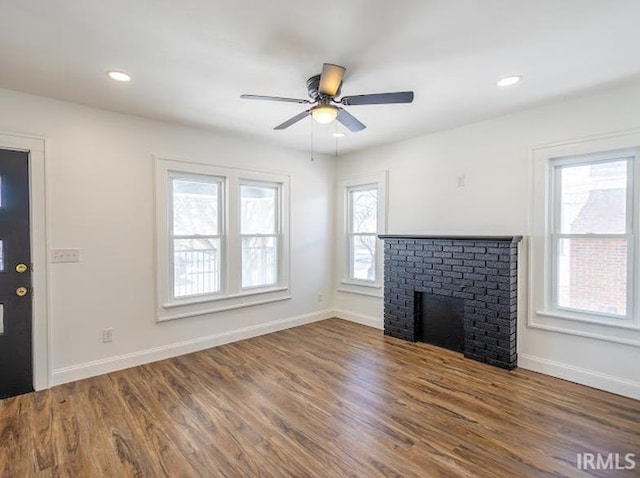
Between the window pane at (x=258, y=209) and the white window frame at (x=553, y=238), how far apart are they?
314 centimetres

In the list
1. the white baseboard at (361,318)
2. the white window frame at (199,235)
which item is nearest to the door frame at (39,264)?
the white window frame at (199,235)

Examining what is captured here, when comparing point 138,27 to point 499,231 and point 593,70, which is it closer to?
point 593,70

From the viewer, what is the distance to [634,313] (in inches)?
113

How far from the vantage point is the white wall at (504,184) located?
2.92m

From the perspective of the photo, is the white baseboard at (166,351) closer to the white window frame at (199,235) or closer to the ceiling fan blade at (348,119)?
the white window frame at (199,235)

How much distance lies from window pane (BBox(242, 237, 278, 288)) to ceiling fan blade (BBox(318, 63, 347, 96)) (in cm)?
263

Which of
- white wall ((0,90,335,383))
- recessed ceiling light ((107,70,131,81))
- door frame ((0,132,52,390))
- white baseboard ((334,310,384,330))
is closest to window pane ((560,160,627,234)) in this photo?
white baseboard ((334,310,384,330))

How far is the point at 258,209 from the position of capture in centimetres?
465

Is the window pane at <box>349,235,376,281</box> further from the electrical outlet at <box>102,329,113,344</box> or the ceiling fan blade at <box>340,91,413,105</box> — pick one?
the electrical outlet at <box>102,329,113,344</box>

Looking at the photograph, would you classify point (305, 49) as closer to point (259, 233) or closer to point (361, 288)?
point (259, 233)

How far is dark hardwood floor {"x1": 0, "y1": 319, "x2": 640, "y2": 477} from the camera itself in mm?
2027

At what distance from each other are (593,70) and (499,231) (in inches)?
63.7

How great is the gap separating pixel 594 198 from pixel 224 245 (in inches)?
154

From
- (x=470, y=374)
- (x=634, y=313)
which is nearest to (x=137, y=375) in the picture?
(x=470, y=374)
